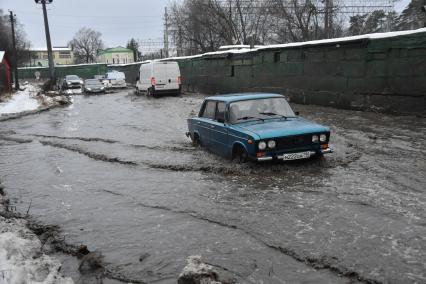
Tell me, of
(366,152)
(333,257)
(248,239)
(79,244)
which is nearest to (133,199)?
(79,244)

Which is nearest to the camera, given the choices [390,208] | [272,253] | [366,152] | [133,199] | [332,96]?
[272,253]

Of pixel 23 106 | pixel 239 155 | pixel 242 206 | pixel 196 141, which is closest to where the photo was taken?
pixel 242 206

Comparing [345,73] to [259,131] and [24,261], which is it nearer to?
[259,131]

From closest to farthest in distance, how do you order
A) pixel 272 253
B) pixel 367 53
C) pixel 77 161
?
pixel 272 253 < pixel 77 161 < pixel 367 53

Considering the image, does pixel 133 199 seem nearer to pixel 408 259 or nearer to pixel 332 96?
pixel 408 259

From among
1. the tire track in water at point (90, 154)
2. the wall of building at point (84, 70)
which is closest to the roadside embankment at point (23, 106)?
the tire track in water at point (90, 154)

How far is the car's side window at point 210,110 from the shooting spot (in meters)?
9.91

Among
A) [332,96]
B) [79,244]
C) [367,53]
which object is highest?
[367,53]

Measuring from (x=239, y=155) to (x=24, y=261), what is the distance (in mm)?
4669

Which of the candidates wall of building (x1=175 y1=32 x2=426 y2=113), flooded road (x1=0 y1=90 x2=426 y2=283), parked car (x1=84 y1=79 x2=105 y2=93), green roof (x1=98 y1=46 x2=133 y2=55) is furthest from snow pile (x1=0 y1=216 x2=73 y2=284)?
green roof (x1=98 y1=46 x2=133 y2=55)

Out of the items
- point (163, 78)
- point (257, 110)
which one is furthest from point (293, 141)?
point (163, 78)

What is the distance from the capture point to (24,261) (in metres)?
5.05

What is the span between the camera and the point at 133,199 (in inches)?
302

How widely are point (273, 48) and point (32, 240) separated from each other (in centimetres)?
1755
